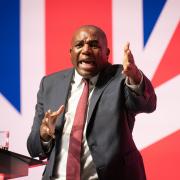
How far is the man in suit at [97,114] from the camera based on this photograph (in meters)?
1.62

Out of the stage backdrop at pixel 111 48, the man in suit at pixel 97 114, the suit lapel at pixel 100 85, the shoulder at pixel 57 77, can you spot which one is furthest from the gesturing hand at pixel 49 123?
the stage backdrop at pixel 111 48

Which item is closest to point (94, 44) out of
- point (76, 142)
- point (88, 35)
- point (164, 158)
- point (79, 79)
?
point (88, 35)

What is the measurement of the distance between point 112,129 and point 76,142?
16 centimetres

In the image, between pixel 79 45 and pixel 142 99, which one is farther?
pixel 79 45

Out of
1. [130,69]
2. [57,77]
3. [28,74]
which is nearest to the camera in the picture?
[130,69]

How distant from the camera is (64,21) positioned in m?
2.83

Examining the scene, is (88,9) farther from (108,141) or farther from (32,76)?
(108,141)

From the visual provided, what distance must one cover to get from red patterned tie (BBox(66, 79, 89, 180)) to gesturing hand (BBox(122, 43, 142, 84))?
274mm

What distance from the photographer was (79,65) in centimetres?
181

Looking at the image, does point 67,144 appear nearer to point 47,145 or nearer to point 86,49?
point 47,145

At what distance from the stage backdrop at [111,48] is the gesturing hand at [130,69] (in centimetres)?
103

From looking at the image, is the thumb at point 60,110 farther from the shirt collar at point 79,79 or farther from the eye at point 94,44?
the eye at point 94,44

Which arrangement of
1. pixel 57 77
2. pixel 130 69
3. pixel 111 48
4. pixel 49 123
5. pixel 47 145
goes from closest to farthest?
pixel 130 69 → pixel 49 123 → pixel 47 145 → pixel 57 77 → pixel 111 48

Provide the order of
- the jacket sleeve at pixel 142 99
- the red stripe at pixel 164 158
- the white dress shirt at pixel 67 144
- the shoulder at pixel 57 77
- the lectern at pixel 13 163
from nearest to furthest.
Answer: the lectern at pixel 13 163, the jacket sleeve at pixel 142 99, the white dress shirt at pixel 67 144, the shoulder at pixel 57 77, the red stripe at pixel 164 158
